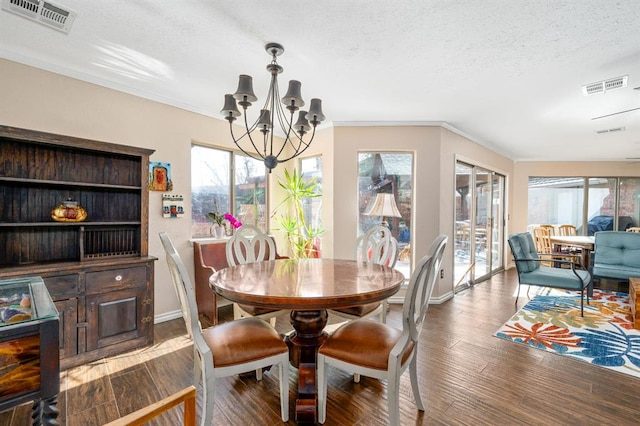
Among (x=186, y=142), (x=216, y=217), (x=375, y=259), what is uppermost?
(x=186, y=142)

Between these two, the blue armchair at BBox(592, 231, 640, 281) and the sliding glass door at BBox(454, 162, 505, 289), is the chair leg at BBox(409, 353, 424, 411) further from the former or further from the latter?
the blue armchair at BBox(592, 231, 640, 281)

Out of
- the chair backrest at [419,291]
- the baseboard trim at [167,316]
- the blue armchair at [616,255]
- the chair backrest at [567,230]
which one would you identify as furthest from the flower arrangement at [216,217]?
the chair backrest at [567,230]

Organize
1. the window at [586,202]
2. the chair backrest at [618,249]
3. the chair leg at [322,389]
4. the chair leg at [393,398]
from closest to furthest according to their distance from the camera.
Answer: the chair leg at [393,398] → the chair leg at [322,389] → the chair backrest at [618,249] → the window at [586,202]

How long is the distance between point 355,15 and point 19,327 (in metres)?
2.29

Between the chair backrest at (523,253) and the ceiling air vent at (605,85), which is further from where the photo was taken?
the chair backrest at (523,253)

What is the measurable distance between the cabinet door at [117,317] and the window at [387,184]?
8.83 feet

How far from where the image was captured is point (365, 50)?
222cm

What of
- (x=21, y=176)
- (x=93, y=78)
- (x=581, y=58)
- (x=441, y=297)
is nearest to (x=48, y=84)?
(x=93, y=78)

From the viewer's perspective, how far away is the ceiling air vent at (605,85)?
2.60 metres

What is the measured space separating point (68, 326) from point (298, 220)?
2.73 metres

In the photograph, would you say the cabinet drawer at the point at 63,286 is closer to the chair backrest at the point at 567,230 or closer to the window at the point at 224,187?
the window at the point at 224,187

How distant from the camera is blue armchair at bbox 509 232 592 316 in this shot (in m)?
3.56

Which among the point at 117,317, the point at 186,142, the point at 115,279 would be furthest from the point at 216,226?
the point at 117,317

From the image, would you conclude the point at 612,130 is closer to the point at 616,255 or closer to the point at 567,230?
the point at 616,255
